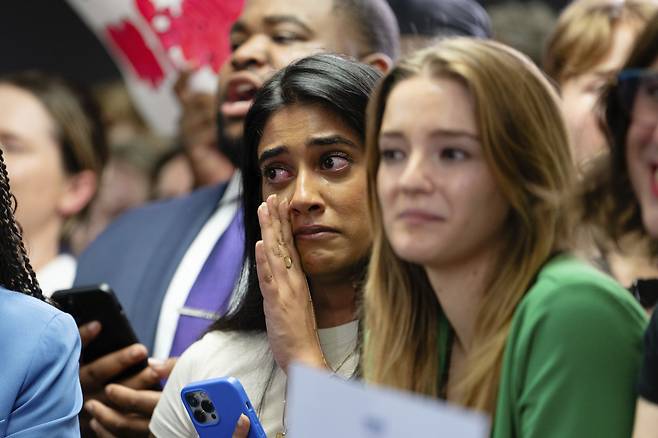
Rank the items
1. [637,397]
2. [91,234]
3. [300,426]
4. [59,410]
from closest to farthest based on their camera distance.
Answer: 1. [300,426]
2. [637,397]
3. [59,410]
4. [91,234]

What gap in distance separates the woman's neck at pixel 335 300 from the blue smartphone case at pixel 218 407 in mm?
252

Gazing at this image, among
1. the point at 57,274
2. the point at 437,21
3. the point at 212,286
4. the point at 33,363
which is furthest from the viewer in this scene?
the point at 57,274

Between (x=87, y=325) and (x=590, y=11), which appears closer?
(x=87, y=325)

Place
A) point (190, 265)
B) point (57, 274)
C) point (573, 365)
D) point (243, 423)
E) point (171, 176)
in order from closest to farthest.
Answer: point (573, 365)
point (243, 423)
point (190, 265)
point (57, 274)
point (171, 176)

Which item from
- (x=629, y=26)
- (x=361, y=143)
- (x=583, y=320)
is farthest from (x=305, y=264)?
(x=629, y=26)

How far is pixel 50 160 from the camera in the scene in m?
3.54

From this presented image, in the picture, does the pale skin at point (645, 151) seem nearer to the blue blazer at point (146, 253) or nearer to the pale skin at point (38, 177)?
the blue blazer at point (146, 253)

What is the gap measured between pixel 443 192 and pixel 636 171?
11.4 inches

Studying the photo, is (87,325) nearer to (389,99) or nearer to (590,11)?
(389,99)

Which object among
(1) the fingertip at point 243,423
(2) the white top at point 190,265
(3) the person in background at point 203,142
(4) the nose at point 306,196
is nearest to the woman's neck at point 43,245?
(3) the person in background at point 203,142

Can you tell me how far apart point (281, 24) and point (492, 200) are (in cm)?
147

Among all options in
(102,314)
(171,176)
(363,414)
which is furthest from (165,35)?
(363,414)

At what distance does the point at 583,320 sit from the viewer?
1529 millimetres

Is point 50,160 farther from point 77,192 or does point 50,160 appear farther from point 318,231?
point 318,231
